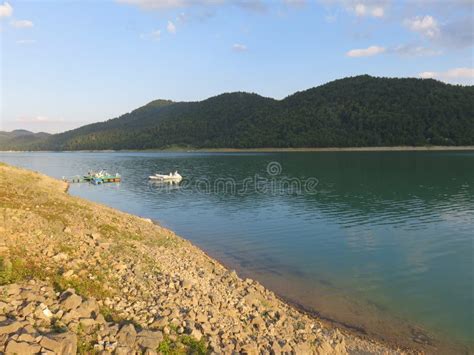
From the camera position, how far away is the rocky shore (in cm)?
977

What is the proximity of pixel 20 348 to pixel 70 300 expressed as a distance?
8.87 ft

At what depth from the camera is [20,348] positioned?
8242 mm

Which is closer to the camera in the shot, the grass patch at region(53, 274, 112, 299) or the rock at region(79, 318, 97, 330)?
the rock at region(79, 318, 97, 330)

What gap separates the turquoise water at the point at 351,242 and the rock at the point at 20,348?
493 inches

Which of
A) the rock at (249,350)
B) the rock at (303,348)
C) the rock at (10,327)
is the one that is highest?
the rock at (10,327)

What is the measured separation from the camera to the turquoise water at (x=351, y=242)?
17.6 metres

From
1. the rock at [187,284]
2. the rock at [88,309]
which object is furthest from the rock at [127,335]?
the rock at [187,284]

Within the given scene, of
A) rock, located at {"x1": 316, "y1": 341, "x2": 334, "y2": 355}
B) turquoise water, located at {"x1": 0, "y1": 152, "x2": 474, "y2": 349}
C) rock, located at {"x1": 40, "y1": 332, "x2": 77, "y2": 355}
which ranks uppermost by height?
rock, located at {"x1": 40, "y1": 332, "x2": 77, "y2": 355}

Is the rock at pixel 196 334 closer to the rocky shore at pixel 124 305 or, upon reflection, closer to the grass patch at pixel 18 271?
the rocky shore at pixel 124 305

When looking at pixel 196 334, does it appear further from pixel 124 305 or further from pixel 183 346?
pixel 124 305

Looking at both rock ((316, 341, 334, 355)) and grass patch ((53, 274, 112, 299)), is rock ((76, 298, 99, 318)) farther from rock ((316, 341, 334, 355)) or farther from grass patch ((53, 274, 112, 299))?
rock ((316, 341, 334, 355))

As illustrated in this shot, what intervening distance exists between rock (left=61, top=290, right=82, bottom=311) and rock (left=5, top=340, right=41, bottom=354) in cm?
222

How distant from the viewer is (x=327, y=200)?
50062 millimetres
